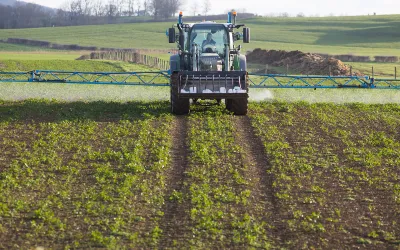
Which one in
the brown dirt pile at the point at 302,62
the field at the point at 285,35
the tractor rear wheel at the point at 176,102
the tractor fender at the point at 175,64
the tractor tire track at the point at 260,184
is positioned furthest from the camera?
the field at the point at 285,35

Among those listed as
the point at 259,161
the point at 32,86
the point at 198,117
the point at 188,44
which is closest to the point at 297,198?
the point at 259,161

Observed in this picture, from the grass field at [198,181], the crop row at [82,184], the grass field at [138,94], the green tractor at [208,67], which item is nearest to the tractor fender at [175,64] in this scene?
the green tractor at [208,67]

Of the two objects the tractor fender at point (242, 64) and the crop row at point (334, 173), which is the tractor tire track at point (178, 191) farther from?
the tractor fender at point (242, 64)

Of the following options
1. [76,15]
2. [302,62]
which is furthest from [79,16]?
[302,62]

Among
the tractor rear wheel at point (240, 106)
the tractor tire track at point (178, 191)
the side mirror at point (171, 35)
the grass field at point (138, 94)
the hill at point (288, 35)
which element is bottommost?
the tractor tire track at point (178, 191)

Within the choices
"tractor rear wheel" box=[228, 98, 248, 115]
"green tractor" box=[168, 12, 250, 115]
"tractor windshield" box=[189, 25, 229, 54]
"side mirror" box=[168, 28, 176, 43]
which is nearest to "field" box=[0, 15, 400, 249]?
"tractor rear wheel" box=[228, 98, 248, 115]

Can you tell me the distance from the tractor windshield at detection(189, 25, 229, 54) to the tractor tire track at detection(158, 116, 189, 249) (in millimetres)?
3950

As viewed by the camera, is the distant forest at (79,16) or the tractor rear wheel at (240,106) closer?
the tractor rear wheel at (240,106)

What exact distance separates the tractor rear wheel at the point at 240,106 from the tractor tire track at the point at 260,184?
198 cm

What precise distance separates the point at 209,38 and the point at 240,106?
247 cm

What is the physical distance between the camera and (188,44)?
21094 mm

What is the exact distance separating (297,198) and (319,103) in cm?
1217

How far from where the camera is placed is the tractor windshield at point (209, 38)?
21.0m

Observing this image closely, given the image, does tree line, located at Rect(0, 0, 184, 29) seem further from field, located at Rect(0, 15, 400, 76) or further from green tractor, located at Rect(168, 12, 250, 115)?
green tractor, located at Rect(168, 12, 250, 115)
